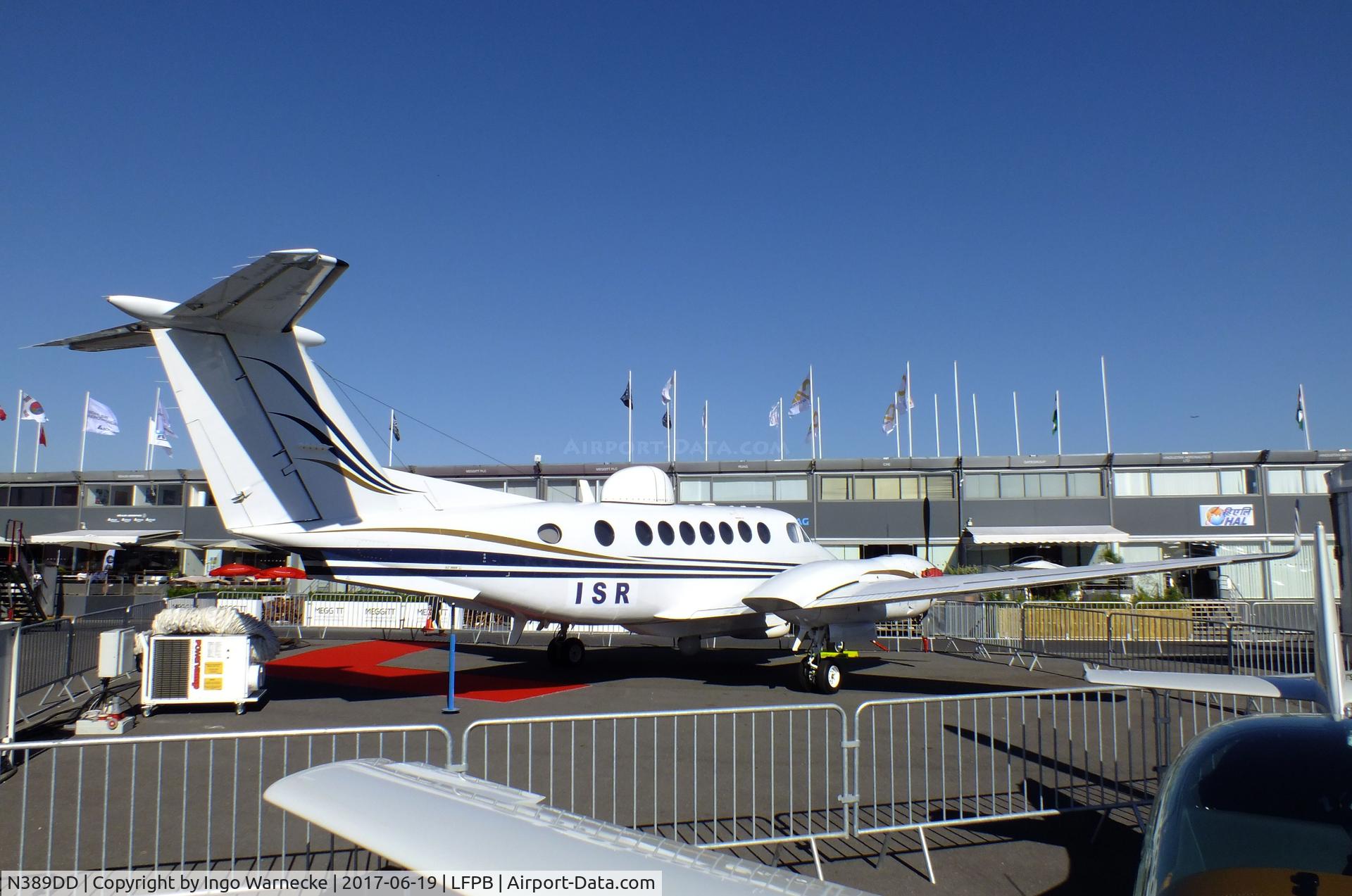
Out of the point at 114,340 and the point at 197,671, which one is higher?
the point at 114,340

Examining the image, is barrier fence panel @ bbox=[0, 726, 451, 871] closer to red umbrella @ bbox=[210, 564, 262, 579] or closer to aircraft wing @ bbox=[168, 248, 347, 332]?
aircraft wing @ bbox=[168, 248, 347, 332]

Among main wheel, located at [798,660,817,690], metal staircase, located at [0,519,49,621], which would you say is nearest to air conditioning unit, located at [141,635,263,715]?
main wheel, located at [798,660,817,690]

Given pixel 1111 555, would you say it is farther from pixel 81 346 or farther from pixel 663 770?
pixel 81 346

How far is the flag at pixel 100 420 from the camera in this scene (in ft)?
138

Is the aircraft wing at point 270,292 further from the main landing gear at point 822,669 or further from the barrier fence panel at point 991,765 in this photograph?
the main landing gear at point 822,669

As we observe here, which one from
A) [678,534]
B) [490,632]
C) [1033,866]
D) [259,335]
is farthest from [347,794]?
[490,632]

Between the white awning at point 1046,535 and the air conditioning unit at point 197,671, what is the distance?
30.5m

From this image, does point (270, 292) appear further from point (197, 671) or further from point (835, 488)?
point (835, 488)

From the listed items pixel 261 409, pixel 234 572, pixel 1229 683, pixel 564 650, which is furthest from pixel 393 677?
pixel 234 572

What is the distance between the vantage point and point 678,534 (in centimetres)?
1362

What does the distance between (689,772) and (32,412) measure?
48.3m

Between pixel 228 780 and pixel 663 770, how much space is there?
412 centimetres

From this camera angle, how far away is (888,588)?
504 inches

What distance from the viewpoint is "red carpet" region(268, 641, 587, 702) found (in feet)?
42.0
